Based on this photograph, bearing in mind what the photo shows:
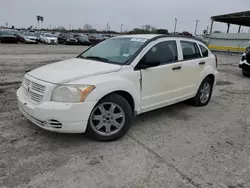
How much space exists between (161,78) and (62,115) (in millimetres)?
1923

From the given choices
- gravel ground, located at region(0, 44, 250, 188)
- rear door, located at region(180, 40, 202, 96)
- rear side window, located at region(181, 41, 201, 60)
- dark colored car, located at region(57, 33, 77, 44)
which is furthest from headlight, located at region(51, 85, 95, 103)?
dark colored car, located at region(57, 33, 77, 44)

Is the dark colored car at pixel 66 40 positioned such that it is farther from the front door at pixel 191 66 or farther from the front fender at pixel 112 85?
the front fender at pixel 112 85

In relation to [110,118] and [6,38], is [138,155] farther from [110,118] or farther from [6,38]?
[6,38]

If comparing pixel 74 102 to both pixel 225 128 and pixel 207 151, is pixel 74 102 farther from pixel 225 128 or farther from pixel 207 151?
pixel 225 128

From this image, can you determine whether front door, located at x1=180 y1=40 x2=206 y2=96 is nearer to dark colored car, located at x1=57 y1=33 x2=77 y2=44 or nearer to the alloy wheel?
the alloy wheel

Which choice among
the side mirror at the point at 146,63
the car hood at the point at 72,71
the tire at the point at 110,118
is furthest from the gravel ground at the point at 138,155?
the side mirror at the point at 146,63

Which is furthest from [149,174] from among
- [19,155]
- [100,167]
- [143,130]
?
[19,155]

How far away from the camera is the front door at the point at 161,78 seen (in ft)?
12.7

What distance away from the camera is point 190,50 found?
4.91m

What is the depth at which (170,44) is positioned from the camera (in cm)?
442

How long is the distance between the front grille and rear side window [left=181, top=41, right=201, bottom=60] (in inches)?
113

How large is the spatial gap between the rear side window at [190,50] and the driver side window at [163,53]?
31cm

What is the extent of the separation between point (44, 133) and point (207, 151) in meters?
2.53

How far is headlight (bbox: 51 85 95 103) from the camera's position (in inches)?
120
